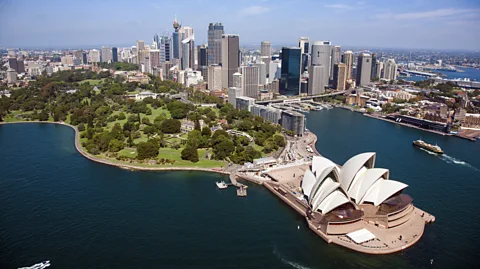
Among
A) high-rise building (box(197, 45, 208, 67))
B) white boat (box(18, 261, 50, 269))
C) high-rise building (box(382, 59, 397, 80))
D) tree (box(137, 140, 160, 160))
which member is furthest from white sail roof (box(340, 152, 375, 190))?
high-rise building (box(382, 59, 397, 80))

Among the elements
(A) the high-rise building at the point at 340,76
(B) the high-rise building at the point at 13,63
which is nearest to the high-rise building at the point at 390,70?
(A) the high-rise building at the point at 340,76

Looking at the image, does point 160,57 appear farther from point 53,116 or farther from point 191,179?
point 191,179

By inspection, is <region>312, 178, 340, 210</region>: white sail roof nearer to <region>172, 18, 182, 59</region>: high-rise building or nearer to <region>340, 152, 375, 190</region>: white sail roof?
<region>340, 152, 375, 190</region>: white sail roof

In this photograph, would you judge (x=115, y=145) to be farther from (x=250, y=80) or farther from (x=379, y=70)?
(x=379, y=70)

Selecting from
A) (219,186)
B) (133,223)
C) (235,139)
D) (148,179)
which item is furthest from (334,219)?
(235,139)

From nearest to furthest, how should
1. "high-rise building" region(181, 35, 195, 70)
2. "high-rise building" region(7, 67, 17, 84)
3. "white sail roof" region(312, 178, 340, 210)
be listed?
1. "white sail roof" region(312, 178, 340, 210)
2. "high-rise building" region(7, 67, 17, 84)
3. "high-rise building" region(181, 35, 195, 70)

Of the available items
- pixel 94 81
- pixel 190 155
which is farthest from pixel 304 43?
pixel 190 155
